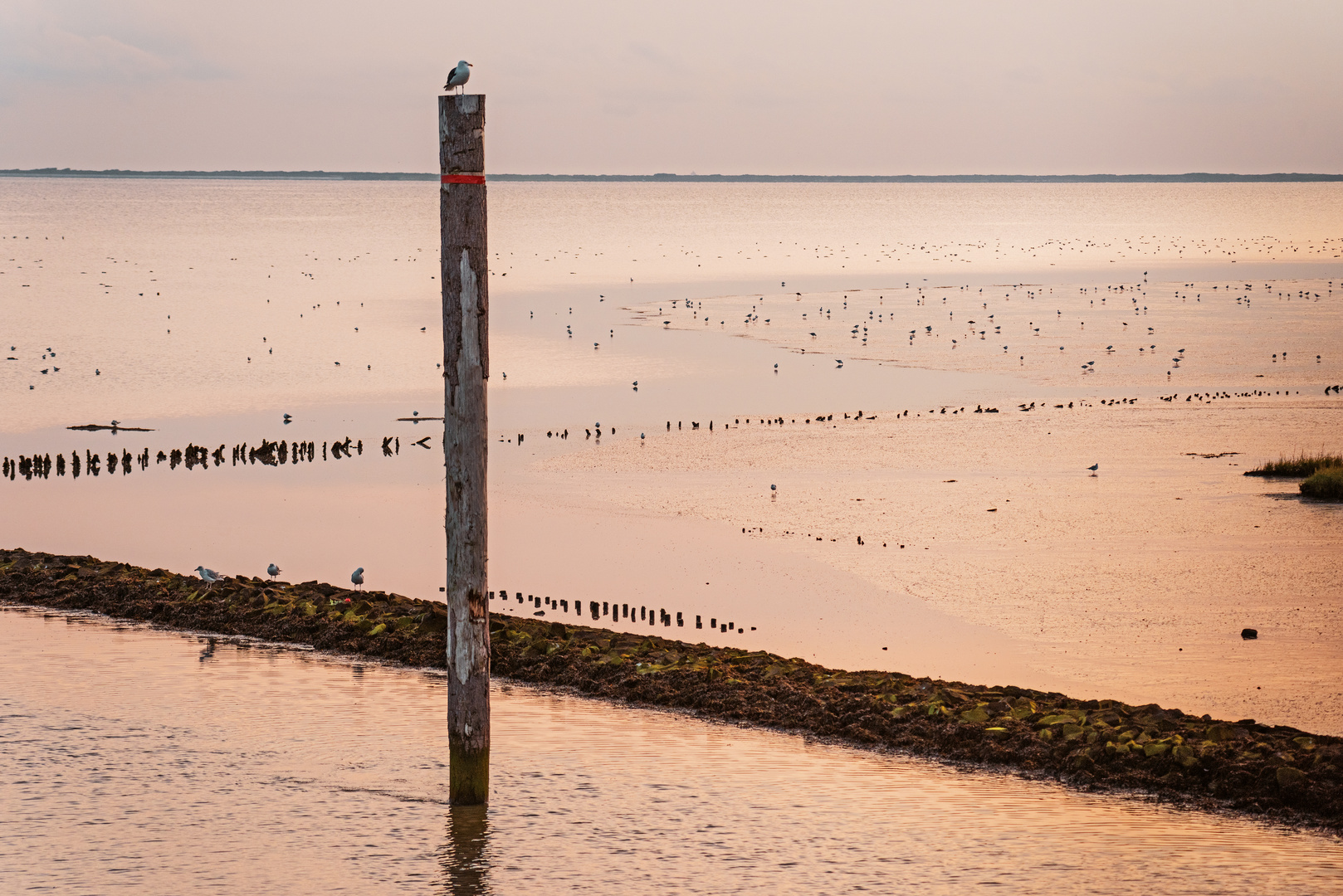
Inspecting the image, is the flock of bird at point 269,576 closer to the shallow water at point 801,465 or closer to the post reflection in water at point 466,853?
the shallow water at point 801,465

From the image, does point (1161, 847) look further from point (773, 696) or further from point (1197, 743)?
point (773, 696)

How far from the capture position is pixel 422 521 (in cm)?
2786

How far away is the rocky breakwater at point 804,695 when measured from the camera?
14.2 m

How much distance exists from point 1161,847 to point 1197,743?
208 cm

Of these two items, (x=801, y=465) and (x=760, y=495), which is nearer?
(x=760, y=495)

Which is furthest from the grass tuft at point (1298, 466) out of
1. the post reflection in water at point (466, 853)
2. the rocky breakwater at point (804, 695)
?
the post reflection in water at point (466, 853)

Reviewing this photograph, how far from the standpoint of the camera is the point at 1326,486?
28.6 meters

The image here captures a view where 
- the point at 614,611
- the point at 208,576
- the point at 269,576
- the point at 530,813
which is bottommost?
the point at 530,813

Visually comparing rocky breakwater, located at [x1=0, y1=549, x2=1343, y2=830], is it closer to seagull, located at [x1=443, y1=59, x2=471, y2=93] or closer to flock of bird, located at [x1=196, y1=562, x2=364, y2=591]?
flock of bird, located at [x1=196, y1=562, x2=364, y2=591]

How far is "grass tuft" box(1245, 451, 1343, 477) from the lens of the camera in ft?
99.8

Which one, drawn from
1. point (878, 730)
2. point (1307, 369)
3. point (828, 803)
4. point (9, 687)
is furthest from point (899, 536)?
point (1307, 369)

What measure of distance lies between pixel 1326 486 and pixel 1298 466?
2217 mm

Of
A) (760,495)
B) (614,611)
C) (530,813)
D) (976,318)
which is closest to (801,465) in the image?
(760,495)

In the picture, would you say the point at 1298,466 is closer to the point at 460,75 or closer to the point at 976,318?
the point at 460,75
